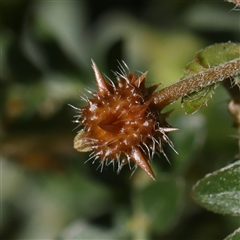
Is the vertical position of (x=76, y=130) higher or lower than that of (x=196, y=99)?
higher

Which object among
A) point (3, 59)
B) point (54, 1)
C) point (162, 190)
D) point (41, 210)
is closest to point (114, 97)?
point (162, 190)

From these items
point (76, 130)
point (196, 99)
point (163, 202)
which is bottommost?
point (163, 202)

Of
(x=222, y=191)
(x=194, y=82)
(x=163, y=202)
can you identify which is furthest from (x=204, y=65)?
(x=163, y=202)

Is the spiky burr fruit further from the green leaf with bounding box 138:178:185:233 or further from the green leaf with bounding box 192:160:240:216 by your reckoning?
the green leaf with bounding box 138:178:185:233

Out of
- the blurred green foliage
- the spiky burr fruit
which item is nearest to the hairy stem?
the spiky burr fruit

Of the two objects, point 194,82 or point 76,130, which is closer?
point 194,82

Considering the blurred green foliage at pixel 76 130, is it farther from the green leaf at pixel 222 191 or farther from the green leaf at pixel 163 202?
the green leaf at pixel 222 191

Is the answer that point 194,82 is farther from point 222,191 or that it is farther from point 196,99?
point 222,191
